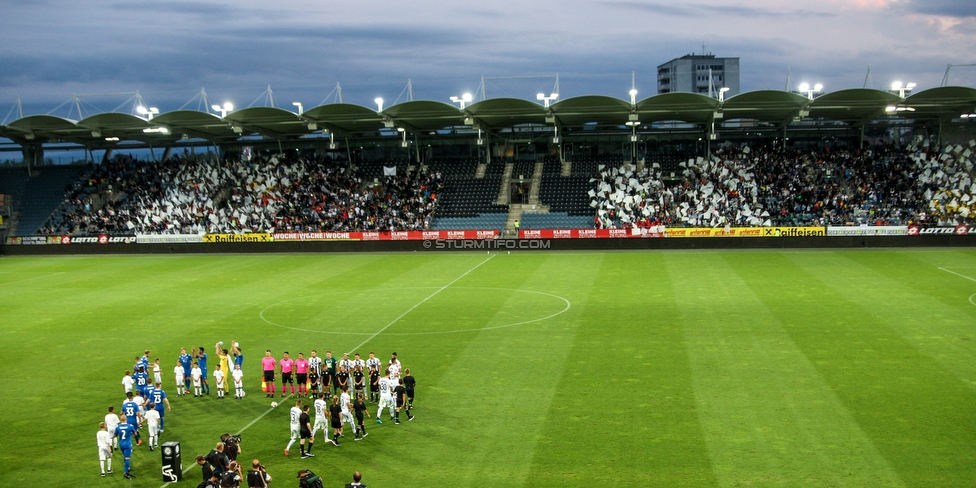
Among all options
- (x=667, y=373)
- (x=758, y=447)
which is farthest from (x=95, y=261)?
(x=758, y=447)

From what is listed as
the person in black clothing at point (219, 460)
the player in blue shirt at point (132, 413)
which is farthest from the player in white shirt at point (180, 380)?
the person in black clothing at point (219, 460)

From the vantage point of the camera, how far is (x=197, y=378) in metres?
19.8

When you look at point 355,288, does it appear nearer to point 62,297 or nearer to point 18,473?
point 62,297

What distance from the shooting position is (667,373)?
20078mm

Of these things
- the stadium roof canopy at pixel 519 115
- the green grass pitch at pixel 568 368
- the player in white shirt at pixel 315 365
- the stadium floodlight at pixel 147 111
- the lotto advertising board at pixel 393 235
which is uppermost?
the stadium floodlight at pixel 147 111

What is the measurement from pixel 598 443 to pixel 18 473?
38.0ft

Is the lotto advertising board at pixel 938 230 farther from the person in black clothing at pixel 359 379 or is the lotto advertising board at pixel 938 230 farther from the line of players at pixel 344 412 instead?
the person in black clothing at pixel 359 379

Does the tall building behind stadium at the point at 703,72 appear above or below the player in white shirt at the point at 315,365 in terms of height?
above

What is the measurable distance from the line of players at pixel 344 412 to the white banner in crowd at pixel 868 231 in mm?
37700

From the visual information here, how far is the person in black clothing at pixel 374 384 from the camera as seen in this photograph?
752 inches

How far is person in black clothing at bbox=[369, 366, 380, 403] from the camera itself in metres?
19.1

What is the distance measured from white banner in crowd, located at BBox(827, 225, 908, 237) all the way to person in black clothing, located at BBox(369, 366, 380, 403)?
37356 mm

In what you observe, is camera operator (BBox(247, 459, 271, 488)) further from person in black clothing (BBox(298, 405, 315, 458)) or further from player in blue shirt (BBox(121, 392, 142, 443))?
player in blue shirt (BBox(121, 392, 142, 443))

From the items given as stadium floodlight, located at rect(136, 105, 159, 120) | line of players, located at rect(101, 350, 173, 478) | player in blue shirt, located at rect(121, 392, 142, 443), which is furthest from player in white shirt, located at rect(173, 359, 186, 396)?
stadium floodlight, located at rect(136, 105, 159, 120)
